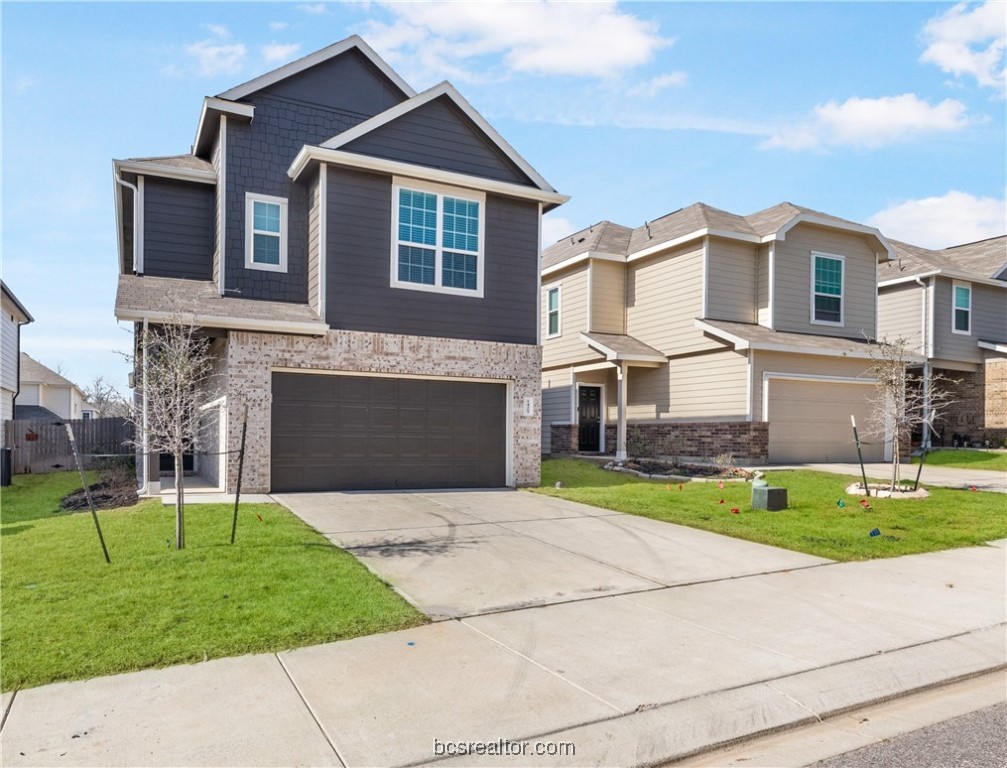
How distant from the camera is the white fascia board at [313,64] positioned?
14.0m

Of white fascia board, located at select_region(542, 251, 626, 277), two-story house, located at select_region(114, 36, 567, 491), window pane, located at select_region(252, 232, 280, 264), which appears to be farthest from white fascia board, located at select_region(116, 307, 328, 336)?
white fascia board, located at select_region(542, 251, 626, 277)

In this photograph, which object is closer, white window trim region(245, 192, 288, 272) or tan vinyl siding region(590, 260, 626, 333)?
white window trim region(245, 192, 288, 272)

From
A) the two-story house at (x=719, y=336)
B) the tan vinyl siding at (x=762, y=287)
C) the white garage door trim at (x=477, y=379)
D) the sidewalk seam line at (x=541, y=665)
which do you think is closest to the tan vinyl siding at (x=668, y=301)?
the two-story house at (x=719, y=336)

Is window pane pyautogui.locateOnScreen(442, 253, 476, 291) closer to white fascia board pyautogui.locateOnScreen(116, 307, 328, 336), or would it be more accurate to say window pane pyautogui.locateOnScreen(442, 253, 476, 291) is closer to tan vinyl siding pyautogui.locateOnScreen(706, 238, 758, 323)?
white fascia board pyautogui.locateOnScreen(116, 307, 328, 336)

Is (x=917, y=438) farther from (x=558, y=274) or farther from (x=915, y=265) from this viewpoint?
(x=558, y=274)

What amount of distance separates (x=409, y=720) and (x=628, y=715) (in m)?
1.27

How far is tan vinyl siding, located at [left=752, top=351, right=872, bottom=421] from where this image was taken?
18.5m

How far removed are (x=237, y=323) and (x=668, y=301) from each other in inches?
521

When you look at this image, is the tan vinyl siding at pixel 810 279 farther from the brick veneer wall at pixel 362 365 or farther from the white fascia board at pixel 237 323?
the white fascia board at pixel 237 323

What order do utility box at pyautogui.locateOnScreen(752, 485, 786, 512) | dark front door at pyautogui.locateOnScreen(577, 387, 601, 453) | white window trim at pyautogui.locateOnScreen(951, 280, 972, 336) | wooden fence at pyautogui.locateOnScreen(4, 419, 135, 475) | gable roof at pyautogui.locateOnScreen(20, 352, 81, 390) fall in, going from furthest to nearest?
1. gable roof at pyautogui.locateOnScreen(20, 352, 81, 390)
2. white window trim at pyautogui.locateOnScreen(951, 280, 972, 336)
3. dark front door at pyautogui.locateOnScreen(577, 387, 601, 453)
4. wooden fence at pyautogui.locateOnScreen(4, 419, 135, 475)
5. utility box at pyautogui.locateOnScreen(752, 485, 786, 512)

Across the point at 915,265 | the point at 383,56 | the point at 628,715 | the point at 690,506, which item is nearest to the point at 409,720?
the point at 628,715

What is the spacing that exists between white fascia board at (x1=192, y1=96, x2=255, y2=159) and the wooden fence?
8.03 metres

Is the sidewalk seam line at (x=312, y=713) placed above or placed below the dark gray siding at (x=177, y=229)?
below

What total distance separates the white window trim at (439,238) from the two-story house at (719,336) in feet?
22.9
